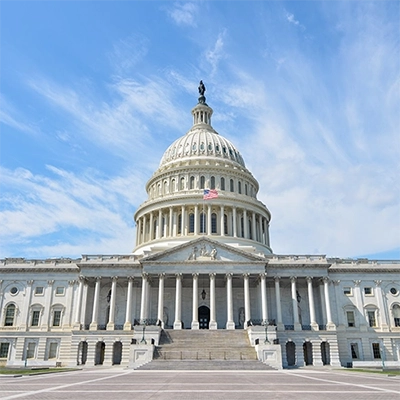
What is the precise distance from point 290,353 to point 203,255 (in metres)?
17.6

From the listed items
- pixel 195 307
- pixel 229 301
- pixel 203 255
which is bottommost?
pixel 195 307

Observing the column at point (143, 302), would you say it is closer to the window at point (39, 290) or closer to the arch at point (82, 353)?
the arch at point (82, 353)

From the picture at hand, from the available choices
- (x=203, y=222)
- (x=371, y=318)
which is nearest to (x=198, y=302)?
(x=203, y=222)

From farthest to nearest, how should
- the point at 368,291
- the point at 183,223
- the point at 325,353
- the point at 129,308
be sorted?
the point at 183,223, the point at 368,291, the point at 129,308, the point at 325,353

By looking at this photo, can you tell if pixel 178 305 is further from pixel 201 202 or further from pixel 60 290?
pixel 201 202

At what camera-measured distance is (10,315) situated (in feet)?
200

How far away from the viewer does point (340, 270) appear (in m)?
62.0

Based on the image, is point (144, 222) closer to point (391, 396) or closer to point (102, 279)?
point (102, 279)

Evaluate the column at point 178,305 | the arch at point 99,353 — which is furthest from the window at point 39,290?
the column at point 178,305

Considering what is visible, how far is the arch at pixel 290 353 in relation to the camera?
176 feet

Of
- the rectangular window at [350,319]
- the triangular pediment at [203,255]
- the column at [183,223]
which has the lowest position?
the rectangular window at [350,319]

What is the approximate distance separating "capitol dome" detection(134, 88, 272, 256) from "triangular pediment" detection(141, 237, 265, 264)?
6.77 metres

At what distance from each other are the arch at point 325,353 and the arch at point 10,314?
148ft

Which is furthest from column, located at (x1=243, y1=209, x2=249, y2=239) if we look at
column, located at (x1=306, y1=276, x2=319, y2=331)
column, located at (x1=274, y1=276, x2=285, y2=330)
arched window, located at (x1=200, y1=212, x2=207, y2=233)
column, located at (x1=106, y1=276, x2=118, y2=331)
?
column, located at (x1=106, y1=276, x2=118, y2=331)
